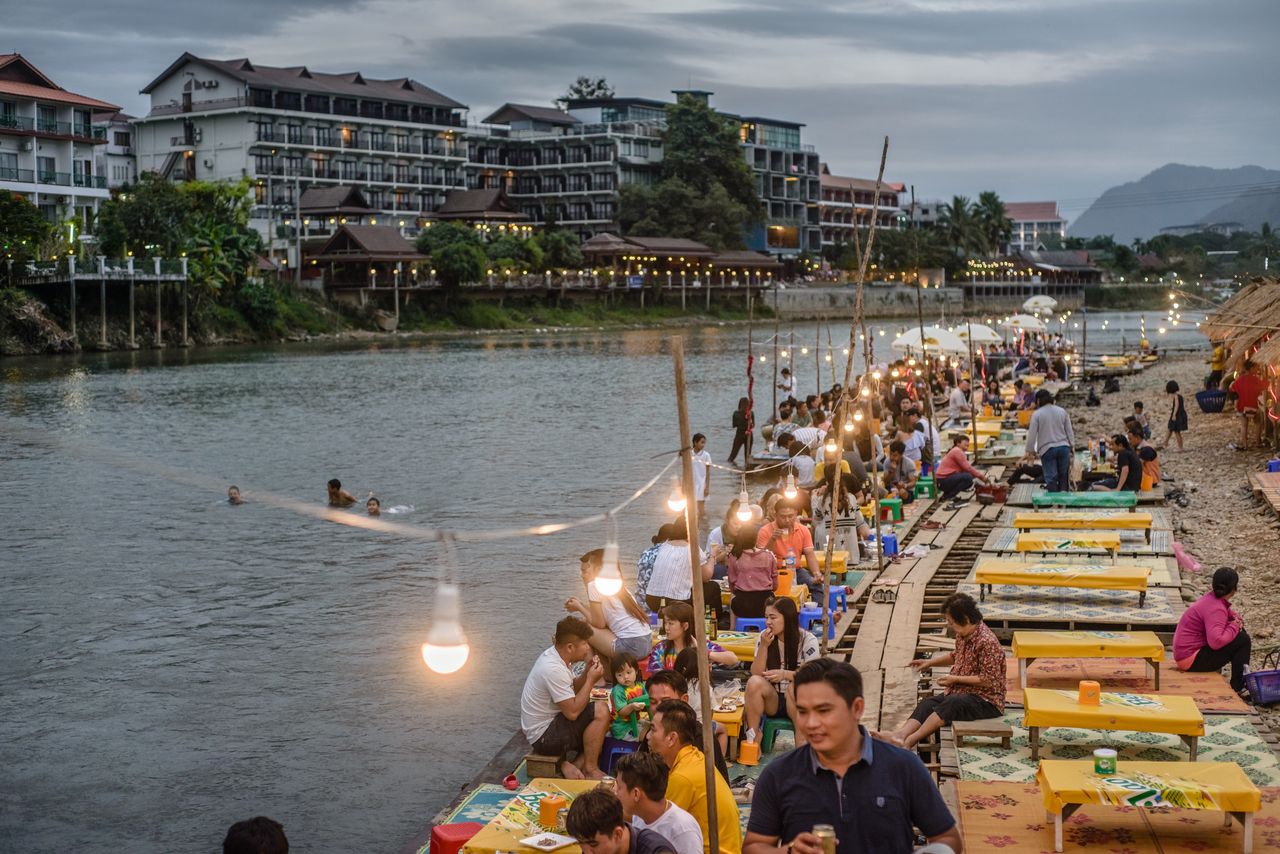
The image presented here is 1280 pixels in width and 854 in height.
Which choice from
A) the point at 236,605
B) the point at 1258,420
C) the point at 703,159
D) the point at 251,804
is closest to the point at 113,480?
the point at 236,605

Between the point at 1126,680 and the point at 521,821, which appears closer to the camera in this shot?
the point at 521,821

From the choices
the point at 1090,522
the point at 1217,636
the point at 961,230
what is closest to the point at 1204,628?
the point at 1217,636

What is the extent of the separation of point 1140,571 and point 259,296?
64.0m

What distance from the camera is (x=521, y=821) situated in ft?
24.5

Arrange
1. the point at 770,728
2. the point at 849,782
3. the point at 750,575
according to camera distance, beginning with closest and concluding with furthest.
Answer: the point at 849,782 < the point at 770,728 < the point at 750,575

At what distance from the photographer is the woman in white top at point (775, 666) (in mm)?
9148

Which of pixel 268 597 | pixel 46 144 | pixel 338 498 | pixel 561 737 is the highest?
pixel 46 144

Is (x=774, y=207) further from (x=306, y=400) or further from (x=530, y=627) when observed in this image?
(x=530, y=627)

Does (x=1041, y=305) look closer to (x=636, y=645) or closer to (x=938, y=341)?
(x=938, y=341)

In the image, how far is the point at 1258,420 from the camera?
23.9 meters

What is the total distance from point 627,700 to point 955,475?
36.2ft

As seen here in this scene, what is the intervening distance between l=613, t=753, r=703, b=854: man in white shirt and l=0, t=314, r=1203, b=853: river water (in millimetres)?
4463

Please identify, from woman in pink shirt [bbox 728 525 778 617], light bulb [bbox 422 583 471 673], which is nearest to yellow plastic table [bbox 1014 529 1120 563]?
woman in pink shirt [bbox 728 525 778 617]

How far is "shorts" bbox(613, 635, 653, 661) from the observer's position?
418 inches
